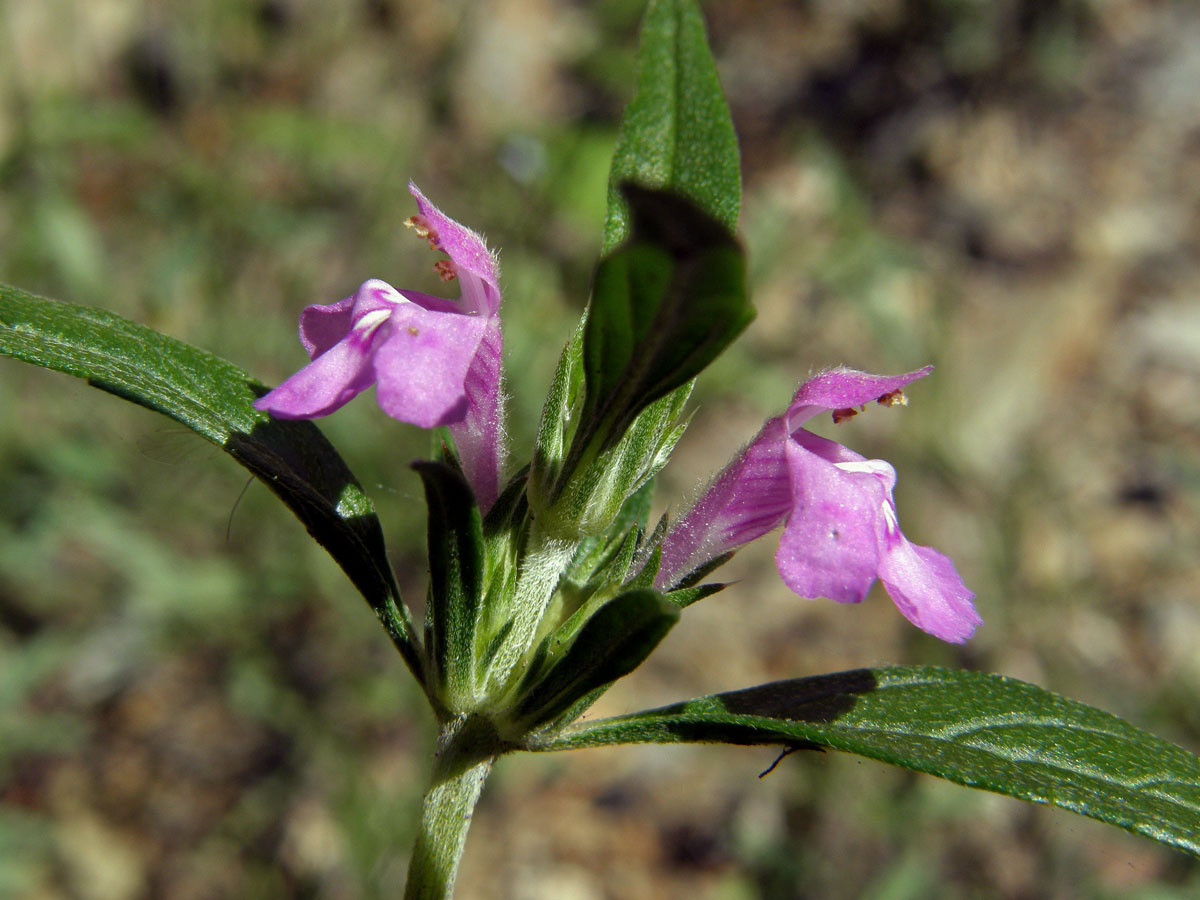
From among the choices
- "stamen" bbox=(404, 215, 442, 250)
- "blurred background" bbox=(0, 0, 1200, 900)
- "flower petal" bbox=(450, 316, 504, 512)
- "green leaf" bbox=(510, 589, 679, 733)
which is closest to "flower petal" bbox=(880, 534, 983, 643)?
"green leaf" bbox=(510, 589, 679, 733)

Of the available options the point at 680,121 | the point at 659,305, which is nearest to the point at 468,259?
the point at 680,121

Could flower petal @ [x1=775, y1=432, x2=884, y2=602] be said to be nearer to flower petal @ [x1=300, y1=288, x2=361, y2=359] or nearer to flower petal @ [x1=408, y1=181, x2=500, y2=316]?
flower petal @ [x1=408, y1=181, x2=500, y2=316]

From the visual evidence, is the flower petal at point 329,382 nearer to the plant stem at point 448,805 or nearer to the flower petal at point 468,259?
the flower petal at point 468,259

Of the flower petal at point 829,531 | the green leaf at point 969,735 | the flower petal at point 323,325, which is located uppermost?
the flower petal at point 323,325

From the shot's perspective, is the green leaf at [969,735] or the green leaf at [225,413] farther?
the green leaf at [225,413]

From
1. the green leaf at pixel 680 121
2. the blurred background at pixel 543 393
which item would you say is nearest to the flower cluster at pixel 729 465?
the green leaf at pixel 680 121

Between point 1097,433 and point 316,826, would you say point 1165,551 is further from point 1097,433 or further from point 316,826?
point 316,826
